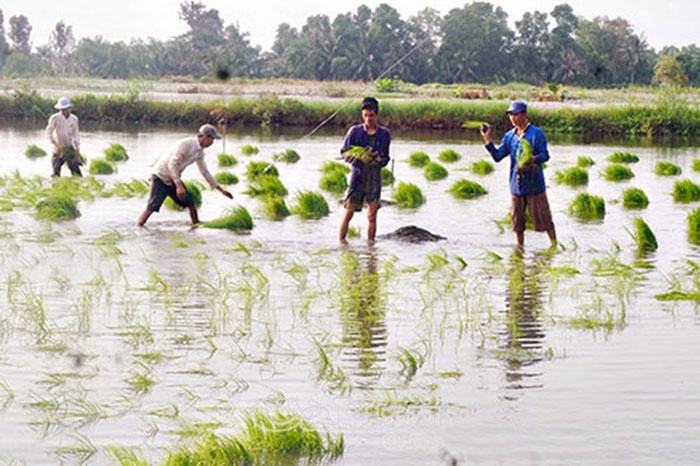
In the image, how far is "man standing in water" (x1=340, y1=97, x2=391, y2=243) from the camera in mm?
11016

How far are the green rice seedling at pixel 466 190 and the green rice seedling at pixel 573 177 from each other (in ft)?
8.19

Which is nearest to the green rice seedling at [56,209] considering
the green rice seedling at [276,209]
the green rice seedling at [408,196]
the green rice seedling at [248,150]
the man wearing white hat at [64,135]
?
the green rice seedling at [276,209]

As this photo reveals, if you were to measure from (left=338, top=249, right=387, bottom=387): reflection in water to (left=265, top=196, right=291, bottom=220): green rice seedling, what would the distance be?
120 inches

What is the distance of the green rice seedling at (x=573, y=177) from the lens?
64.3ft

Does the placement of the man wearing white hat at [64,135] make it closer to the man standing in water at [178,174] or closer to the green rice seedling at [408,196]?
the man standing in water at [178,174]

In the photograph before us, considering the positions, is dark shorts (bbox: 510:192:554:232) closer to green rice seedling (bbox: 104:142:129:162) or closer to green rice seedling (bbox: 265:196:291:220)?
green rice seedling (bbox: 265:196:291:220)

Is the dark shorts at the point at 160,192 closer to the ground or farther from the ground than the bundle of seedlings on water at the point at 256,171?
farther from the ground

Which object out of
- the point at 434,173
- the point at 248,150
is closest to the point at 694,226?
the point at 434,173

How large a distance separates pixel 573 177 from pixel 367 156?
914cm

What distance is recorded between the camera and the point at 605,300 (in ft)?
29.7

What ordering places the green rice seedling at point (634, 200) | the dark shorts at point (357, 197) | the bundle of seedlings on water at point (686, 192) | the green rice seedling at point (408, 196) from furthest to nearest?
the bundle of seedlings on water at point (686, 192) < the green rice seedling at point (634, 200) < the green rice seedling at point (408, 196) < the dark shorts at point (357, 197)

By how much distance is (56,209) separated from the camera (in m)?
13.3

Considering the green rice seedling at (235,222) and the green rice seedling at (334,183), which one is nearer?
the green rice seedling at (235,222)

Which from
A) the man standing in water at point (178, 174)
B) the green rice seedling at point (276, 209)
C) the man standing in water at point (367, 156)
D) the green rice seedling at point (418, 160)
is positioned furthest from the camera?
the green rice seedling at point (418, 160)
